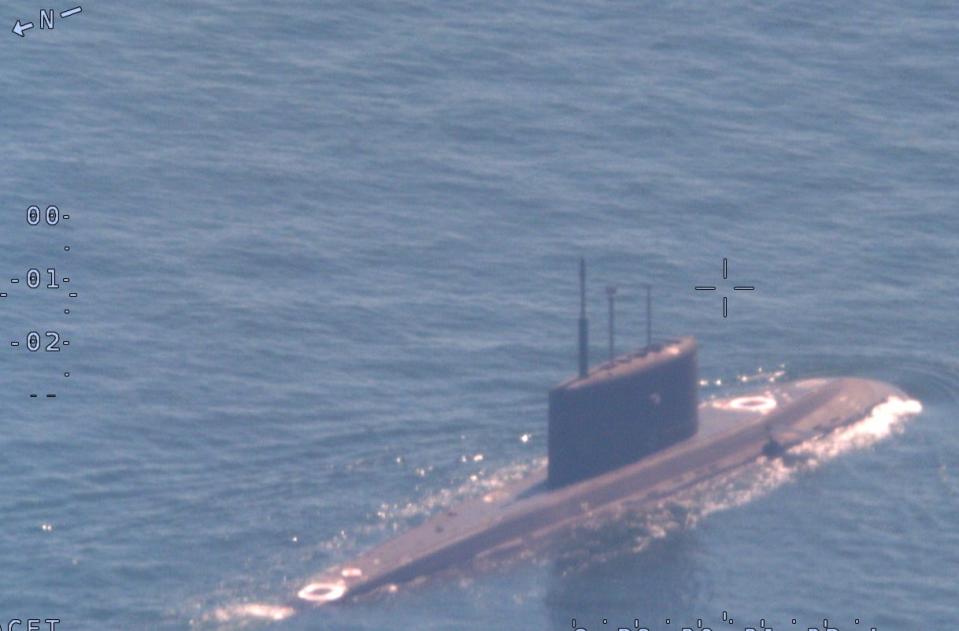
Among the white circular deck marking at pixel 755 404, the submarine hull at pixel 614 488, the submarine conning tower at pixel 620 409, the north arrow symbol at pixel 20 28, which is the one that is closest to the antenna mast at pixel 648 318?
the submarine conning tower at pixel 620 409

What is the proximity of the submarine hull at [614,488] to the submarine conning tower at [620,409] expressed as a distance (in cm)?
61

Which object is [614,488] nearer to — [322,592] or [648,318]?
[648,318]

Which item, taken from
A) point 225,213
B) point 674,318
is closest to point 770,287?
point 674,318

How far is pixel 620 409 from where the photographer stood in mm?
91000

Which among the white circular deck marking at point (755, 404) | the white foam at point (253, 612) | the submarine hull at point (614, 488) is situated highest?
the white circular deck marking at point (755, 404)

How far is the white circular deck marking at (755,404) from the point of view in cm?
9938

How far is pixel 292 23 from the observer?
420ft

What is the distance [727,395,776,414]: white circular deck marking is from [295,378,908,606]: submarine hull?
42mm

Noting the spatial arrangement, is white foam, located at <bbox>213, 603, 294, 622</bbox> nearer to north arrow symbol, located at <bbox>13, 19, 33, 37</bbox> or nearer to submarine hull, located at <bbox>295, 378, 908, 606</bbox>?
submarine hull, located at <bbox>295, 378, 908, 606</bbox>

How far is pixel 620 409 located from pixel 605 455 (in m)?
1.92

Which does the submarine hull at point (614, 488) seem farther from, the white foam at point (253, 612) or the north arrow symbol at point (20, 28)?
the north arrow symbol at point (20, 28)

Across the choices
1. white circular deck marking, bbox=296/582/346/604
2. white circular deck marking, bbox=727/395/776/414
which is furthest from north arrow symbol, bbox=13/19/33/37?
white circular deck marking, bbox=296/582/346/604

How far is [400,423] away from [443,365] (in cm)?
583

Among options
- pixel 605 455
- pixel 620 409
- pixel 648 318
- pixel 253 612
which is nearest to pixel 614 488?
pixel 605 455
